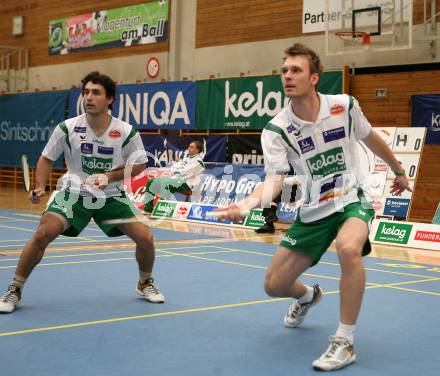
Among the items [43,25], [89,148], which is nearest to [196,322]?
[89,148]

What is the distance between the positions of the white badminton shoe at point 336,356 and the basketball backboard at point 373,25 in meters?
10.8

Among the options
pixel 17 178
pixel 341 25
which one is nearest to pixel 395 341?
pixel 341 25

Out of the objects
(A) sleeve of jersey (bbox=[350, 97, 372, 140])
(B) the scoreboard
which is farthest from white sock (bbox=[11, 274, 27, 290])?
(B) the scoreboard

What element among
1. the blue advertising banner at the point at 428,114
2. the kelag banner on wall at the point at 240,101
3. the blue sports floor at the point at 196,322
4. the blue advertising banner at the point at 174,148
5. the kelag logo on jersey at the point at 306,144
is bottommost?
the blue sports floor at the point at 196,322

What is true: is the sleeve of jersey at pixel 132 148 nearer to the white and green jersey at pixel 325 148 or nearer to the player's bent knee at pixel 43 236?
the player's bent knee at pixel 43 236

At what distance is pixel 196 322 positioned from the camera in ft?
18.5

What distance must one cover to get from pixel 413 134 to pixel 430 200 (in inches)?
90.9

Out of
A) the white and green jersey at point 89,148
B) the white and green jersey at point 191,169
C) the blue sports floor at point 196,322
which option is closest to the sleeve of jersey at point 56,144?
the white and green jersey at point 89,148

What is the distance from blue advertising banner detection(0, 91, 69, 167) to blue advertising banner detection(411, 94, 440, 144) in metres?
12.4

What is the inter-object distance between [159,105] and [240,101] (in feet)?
10.1

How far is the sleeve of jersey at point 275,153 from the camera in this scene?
4.94m

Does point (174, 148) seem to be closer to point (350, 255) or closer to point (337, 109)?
point (337, 109)

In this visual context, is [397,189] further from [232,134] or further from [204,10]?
[204,10]

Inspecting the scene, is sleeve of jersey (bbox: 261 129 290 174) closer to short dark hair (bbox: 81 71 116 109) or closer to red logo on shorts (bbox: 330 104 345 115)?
red logo on shorts (bbox: 330 104 345 115)
